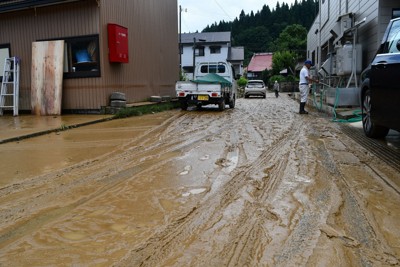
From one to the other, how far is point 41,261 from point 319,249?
75.7 inches

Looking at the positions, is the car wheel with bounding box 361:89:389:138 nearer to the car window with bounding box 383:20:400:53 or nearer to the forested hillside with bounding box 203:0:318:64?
the car window with bounding box 383:20:400:53

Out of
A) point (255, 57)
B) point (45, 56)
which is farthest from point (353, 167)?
point (255, 57)

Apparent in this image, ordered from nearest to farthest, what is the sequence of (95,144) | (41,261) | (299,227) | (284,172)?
(41,261)
(299,227)
(284,172)
(95,144)

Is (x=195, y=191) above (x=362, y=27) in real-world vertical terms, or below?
below

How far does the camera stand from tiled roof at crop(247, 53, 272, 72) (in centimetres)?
6386

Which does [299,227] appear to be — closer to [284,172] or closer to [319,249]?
[319,249]

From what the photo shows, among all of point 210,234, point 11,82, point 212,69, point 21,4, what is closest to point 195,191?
point 210,234

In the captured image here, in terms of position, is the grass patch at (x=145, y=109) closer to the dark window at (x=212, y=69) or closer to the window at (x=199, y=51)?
the dark window at (x=212, y=69)

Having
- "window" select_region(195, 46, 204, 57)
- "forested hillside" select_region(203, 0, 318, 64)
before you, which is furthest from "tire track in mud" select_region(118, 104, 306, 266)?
"forested hillside" select_region(203, 0, 318, 64)

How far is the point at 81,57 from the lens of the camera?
1245 cm

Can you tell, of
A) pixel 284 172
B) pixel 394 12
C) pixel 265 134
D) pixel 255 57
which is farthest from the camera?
pixel 255 57

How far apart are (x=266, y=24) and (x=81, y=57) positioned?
6815cm

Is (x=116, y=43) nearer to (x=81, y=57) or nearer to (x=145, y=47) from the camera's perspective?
(x=81, y=57)

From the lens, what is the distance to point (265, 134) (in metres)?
7.74
